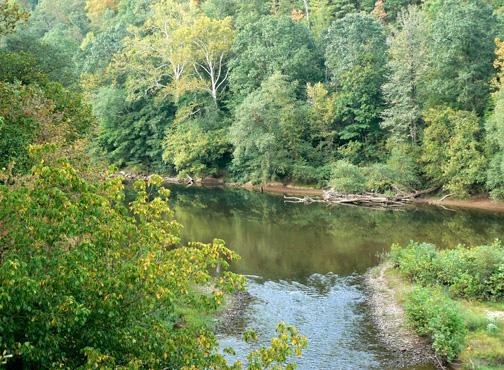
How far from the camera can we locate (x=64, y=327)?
31.7 ft

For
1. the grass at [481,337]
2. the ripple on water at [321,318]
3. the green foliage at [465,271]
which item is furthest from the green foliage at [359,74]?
the grass at [481,337]

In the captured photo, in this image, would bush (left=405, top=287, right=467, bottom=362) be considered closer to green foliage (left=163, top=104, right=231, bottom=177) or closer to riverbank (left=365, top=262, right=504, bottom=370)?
riverbank (left=365, top=262, right=504, bottom=370)

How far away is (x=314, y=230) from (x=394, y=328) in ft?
60.7

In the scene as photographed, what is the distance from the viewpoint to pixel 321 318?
936 inches

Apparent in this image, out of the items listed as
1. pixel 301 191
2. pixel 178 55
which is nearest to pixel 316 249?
pixel 301 191

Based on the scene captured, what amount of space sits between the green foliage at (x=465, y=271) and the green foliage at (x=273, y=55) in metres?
41.7

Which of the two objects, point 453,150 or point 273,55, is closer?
point 453,150

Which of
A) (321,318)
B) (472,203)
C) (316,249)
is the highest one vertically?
(321,318)

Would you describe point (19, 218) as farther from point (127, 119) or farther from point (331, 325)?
point (127, 119)

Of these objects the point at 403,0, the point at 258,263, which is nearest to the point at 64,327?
the point at 258,263

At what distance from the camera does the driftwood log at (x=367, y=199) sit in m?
51.1

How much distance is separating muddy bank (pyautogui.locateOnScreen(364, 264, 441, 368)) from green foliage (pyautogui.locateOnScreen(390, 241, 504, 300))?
1.67 m

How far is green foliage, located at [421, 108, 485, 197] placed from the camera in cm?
4891

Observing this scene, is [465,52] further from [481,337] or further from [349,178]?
[481,337]
